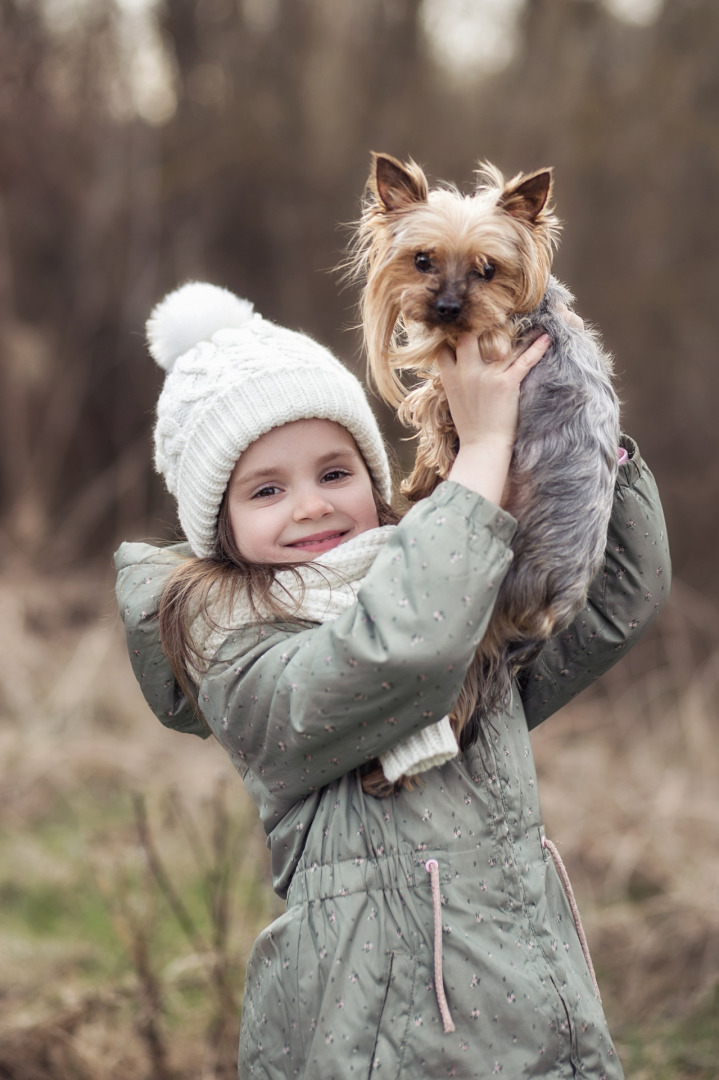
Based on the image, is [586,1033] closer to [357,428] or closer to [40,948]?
[357,428]

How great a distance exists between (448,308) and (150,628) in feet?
2.97

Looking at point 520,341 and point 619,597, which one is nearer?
point 520,341

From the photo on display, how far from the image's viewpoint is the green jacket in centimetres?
160

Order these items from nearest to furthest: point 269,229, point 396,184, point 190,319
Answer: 1. point 396,184
2. point 190,319
3. point 269,229

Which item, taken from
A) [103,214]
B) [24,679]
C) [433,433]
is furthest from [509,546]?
[103,214]

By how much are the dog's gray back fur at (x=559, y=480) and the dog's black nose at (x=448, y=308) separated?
0.54 feet

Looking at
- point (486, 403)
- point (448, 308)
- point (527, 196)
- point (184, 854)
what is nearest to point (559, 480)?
point (486, 403)

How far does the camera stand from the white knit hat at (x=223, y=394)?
Answer: 2025mm

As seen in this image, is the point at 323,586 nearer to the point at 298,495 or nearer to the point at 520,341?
the point at 298,495

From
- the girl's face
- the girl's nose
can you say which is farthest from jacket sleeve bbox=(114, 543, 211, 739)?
the girl's nose

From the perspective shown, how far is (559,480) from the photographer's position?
169 centimetres

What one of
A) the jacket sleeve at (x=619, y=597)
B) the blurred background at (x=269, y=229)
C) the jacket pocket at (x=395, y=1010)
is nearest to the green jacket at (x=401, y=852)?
the jacket pocket at (x=395, y=1010)

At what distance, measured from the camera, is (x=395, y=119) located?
Result: 322 inches

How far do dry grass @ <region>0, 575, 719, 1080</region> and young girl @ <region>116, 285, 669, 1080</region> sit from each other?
3.03 feet
